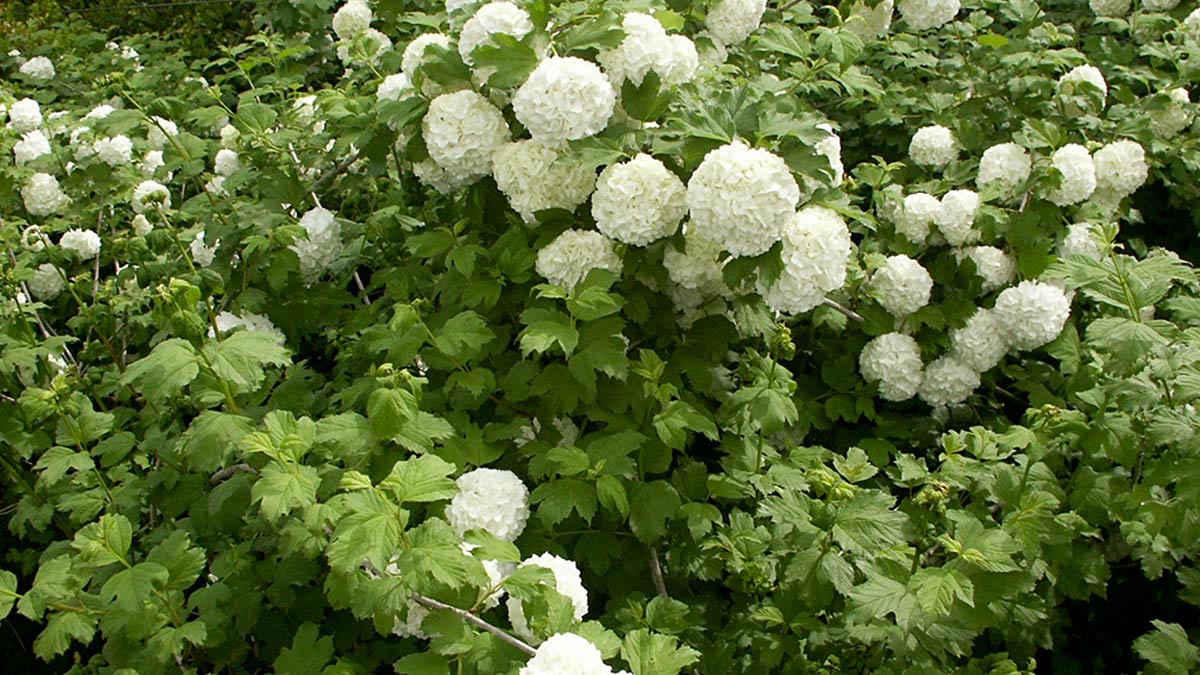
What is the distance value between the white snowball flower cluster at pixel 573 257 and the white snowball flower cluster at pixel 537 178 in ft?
0.34

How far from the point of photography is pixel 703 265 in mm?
2312

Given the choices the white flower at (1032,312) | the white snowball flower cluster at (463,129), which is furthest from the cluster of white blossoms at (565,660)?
the white flower at (1032,312)

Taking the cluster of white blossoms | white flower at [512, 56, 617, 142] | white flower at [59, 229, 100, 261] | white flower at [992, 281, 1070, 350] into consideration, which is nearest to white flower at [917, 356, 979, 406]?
white flower at [992, 281, 1070, 350]

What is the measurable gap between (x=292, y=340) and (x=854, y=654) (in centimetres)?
180

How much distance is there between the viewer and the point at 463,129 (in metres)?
2.39

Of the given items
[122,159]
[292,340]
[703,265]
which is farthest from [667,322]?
[122,159]

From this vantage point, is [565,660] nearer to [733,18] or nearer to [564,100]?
[564,100]

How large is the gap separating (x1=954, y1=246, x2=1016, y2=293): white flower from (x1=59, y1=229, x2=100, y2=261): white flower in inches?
116

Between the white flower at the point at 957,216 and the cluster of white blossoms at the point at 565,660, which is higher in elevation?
the cluster of white blossoms at the point at 565,660

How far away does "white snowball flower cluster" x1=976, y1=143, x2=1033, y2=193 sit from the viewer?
316cm

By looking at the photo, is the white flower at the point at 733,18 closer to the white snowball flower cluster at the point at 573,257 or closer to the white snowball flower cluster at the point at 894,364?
the white snowball flower cluster at the point at 573,257

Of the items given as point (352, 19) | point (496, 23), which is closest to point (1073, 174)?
point (496, 23)

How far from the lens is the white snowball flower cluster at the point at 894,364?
115 inches

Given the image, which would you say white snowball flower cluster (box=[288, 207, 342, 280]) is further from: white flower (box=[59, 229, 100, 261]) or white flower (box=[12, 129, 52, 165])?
white flower (box=[12, 129, 52, 165])
